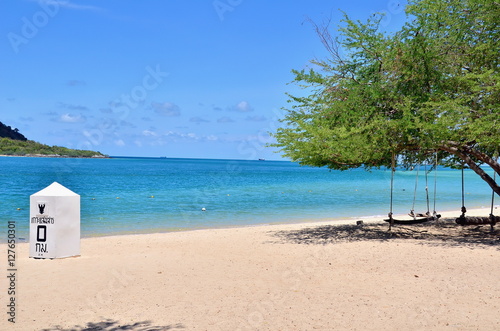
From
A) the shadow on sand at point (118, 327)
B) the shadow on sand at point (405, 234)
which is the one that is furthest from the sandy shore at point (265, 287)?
the shadow on sand at point (405, 234)

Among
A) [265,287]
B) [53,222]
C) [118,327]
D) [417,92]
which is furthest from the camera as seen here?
[417,92]

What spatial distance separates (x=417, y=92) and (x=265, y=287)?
8.65m

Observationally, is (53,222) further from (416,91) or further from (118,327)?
(416,91)

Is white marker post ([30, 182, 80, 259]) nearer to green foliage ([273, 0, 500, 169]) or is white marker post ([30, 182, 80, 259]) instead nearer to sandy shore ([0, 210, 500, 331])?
sandy shore ([0, 210, 500, 331])

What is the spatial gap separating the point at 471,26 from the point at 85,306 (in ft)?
43.2

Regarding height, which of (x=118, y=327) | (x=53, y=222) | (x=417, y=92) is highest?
(x=417, y=92)

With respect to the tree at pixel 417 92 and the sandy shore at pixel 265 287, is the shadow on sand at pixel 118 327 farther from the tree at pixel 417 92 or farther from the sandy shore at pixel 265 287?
the tree at pixel 417 92

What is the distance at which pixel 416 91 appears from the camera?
14.1 m

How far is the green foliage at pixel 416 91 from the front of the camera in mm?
13398

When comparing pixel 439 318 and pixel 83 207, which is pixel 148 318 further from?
pixel 83 207

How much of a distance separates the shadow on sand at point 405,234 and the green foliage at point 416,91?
98.9 inches

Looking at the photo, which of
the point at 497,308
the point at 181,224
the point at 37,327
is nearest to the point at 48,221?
the point at 37,327

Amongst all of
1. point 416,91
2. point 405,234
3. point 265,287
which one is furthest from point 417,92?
point 265,287

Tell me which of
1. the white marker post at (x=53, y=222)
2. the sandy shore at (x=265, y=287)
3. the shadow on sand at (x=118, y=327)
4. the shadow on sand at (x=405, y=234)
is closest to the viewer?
the shadow on sand at (x=118, y=327)
